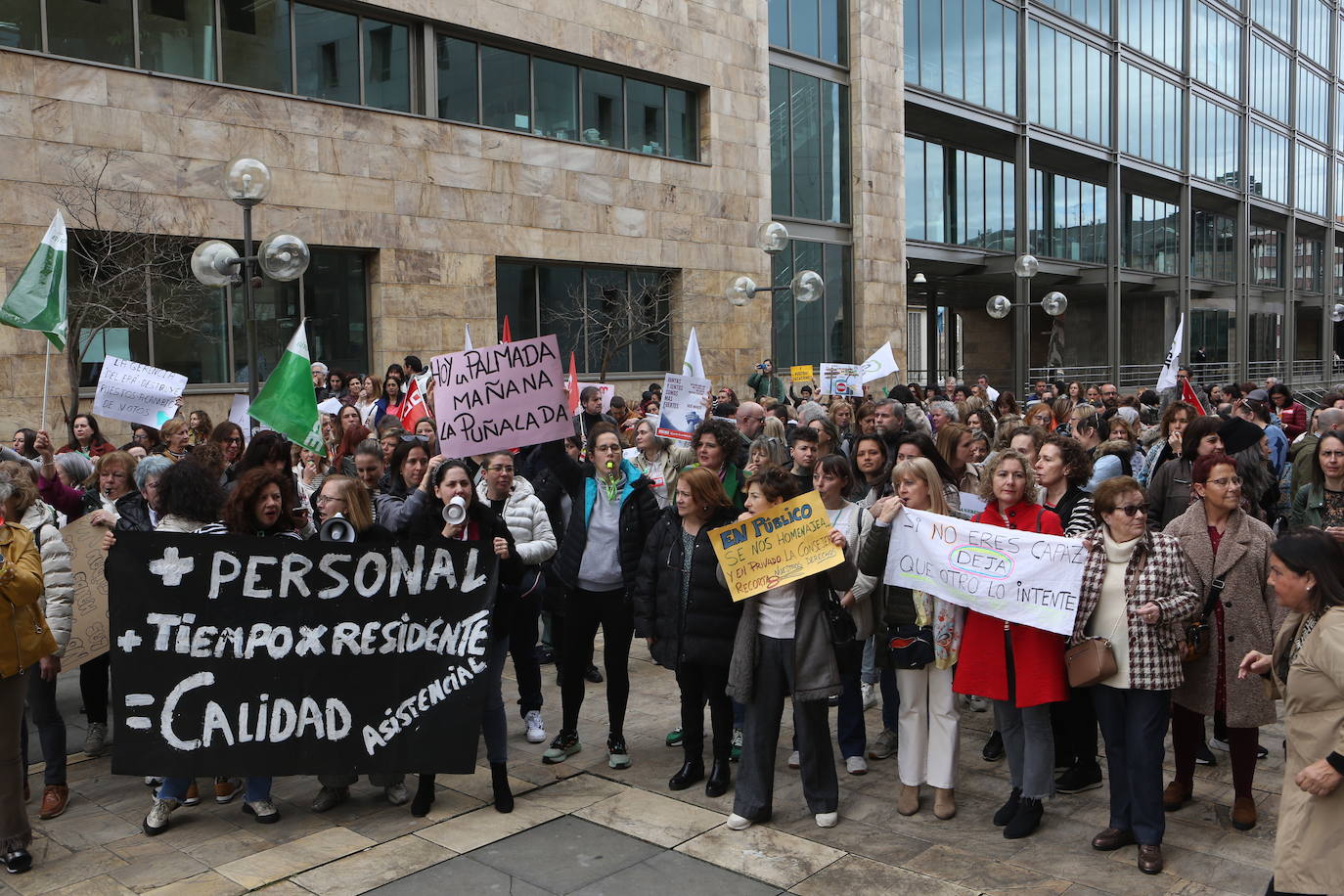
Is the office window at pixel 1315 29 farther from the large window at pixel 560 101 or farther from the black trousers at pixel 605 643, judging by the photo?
the black trousers at pixel 605 643

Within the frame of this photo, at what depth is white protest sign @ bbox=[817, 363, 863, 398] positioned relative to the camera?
59.9ft

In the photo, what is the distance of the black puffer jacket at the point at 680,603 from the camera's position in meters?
6.10

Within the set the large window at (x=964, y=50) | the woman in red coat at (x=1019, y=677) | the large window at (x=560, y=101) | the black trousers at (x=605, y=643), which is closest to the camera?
the woman in red coat at (x=1019, y=677)

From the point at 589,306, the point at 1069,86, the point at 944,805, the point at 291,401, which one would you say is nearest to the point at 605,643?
the point at 944,805

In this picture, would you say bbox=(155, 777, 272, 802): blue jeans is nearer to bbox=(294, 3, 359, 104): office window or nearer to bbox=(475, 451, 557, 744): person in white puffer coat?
bbox=(475, 451, 557, 744): person in white puffer coat

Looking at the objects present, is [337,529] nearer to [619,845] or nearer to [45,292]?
[619,845]

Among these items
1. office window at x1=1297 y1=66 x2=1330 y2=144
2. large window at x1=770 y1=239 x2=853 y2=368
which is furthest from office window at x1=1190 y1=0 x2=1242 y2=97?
large window at x1=770 y1=239 x2=853 y2=368

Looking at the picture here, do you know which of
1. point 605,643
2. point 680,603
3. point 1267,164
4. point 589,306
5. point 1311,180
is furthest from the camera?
point 1311,180

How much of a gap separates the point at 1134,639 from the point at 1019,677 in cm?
60

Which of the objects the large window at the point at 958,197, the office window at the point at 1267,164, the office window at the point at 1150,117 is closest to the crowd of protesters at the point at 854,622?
the large window at the point at 958,197

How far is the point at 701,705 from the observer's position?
6.55 meters

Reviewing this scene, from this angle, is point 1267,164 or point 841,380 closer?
point 841,380

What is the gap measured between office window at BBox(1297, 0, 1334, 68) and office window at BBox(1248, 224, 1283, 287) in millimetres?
9640

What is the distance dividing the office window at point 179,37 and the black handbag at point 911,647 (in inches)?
615
